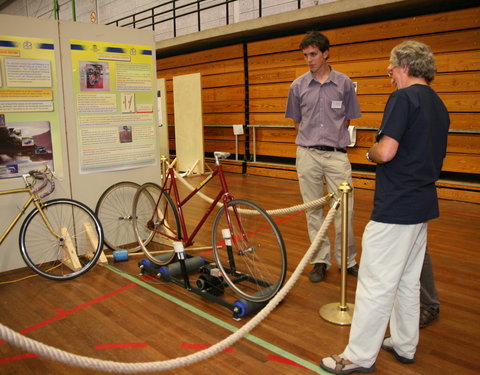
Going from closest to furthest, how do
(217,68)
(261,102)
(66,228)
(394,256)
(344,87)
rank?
(394,256) < (344,87) < (66,228) < (261,102) < (217,68)

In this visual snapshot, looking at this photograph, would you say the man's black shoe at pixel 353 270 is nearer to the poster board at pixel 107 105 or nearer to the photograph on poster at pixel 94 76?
the poster board at pixel 107 105

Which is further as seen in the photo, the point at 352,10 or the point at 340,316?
the point at 352,10

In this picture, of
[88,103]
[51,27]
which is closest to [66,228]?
[88,103]

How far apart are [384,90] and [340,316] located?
492 centimetres

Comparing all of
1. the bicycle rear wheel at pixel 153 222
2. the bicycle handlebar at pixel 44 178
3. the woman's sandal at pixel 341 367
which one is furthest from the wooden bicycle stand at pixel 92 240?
the woman's sandal at pixel 341 367

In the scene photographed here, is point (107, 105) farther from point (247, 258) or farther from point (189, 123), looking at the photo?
point (189, 123)

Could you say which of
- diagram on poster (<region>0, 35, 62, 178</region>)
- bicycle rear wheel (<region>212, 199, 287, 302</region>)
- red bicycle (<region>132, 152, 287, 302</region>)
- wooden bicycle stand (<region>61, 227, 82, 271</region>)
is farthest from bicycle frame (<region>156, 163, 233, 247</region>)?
diagram on poster (<region>0, 35, 62, 178</region>)

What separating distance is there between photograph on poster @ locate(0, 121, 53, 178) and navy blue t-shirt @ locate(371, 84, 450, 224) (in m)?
2.92

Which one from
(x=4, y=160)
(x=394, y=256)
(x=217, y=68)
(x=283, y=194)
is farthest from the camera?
(x=217, y=68)

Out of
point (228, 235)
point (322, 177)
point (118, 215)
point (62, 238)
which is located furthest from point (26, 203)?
point (322, 177)

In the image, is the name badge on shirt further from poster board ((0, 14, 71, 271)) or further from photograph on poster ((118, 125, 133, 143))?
poster board ((0, 14, 71, 271))

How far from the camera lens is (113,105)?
13.5 feet

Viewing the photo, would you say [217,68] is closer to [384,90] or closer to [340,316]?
[384,90]

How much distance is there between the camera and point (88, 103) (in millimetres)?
3955
